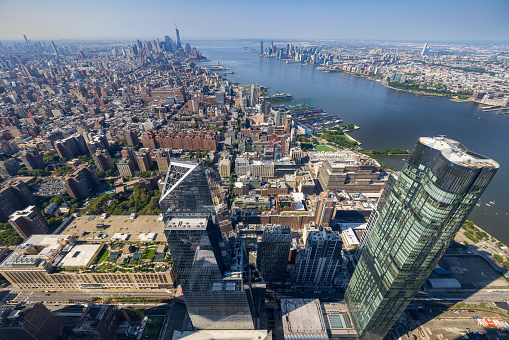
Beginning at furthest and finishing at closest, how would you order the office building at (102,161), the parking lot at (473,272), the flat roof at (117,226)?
the office building at (102,161)
the flat roof at (117,226)
the parking lot at (473,272)

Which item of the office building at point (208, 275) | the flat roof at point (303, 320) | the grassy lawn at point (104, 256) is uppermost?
the office building at point (208, 275)

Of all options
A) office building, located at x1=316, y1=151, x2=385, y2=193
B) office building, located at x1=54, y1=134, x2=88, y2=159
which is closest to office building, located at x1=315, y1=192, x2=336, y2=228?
office building, located at x1=316, y1=151, x2=385, y2=193

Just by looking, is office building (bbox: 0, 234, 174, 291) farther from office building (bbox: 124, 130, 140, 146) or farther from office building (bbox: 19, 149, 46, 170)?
office building (bbox: 124, 130, 140, 146)

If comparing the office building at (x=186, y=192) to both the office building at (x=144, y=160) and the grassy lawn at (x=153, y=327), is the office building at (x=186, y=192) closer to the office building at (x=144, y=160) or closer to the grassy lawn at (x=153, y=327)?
the grassy lawn at (x=153, y=327)

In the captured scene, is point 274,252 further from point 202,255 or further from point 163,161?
point 163,161

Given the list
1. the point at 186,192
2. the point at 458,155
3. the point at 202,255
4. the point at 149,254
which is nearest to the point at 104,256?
the point at 149,254

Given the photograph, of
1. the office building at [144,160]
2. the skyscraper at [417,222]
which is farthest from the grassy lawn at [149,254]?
the office building at [144,160]
